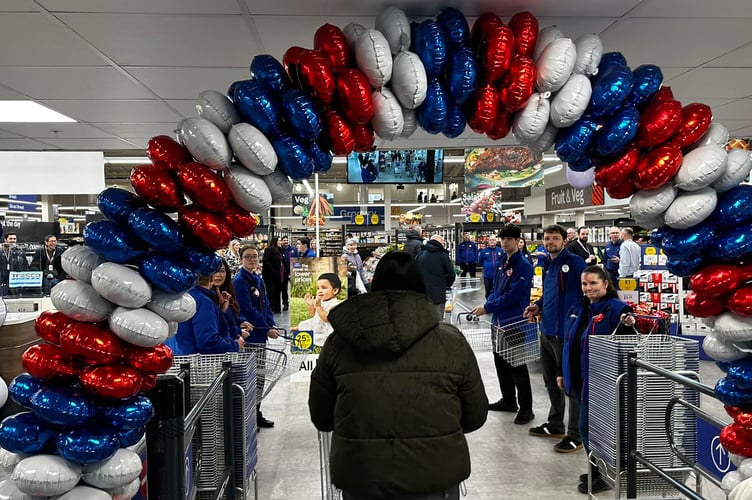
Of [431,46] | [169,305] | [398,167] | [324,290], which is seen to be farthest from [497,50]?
[398,167]

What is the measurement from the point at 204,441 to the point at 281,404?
9.34 ft

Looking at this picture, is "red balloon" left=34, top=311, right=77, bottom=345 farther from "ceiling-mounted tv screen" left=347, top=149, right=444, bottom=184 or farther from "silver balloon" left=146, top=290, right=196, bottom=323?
"ceiling-mounted tv screen" left=347, top=149, right=444, bottom=184

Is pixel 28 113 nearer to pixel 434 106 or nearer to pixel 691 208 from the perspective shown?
pixel 434 106

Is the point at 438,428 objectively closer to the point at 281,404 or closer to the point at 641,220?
the point at 641,220

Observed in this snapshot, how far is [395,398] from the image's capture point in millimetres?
1794

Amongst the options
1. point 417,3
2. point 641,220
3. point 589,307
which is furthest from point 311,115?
point 589,307

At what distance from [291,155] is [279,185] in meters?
0.15

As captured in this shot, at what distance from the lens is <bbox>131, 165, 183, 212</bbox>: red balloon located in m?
1.90

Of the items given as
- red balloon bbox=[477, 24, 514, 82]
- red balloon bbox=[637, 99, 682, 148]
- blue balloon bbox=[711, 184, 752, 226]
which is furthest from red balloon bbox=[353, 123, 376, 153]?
blue balloon bbox=[711, 184, 752, 226]

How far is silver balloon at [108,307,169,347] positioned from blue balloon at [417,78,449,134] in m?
1.36

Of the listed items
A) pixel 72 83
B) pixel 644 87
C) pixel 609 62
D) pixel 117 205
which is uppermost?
pixel 72 83

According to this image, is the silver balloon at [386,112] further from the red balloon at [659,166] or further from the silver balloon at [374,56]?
the red balloon at [659,166]

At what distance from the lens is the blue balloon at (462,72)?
2.12 meters

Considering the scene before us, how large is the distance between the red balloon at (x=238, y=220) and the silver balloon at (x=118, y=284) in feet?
1.30
